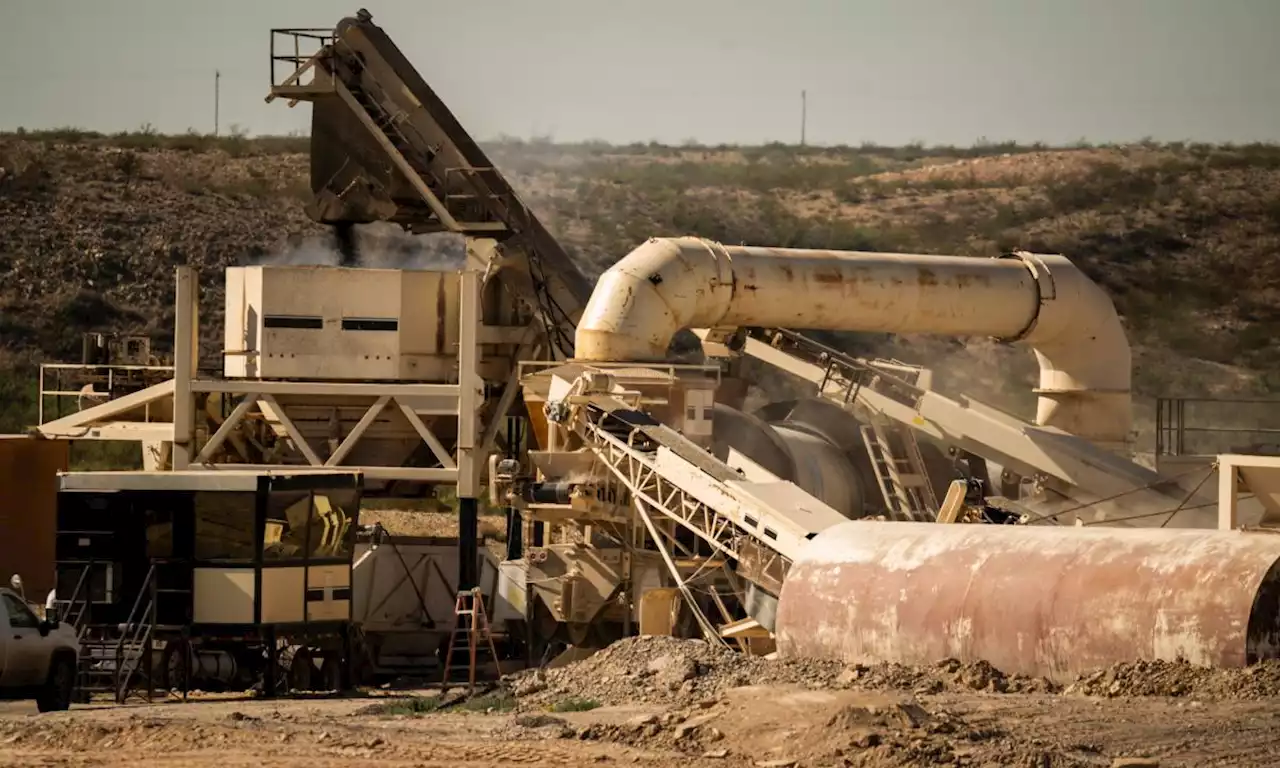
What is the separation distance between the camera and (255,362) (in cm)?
3572

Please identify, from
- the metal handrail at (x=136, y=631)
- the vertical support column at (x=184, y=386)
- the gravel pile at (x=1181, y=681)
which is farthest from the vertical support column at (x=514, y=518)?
the gravel pile at (x=1181, y=681)

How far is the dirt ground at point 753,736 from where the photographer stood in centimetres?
1803

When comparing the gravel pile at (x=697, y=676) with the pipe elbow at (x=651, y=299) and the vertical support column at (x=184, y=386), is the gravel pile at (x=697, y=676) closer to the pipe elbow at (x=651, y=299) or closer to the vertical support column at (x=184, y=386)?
the pipe elbow at (x=651, y=299)

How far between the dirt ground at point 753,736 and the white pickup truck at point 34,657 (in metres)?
2.66

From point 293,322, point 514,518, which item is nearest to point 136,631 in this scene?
point 293,322

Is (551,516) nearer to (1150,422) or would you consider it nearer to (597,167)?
(1150,422)

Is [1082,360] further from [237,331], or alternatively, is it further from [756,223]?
[756,223]

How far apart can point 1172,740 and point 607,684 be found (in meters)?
7.08

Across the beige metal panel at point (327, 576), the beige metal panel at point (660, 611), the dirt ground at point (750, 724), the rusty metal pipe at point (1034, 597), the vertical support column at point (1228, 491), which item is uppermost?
the vertical support column at point (1228, 491)

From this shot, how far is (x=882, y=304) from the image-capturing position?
3612 centimetres

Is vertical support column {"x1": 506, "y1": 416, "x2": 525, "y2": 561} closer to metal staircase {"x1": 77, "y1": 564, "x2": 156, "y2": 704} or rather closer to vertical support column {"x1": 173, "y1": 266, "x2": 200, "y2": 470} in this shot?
vertical support column {"x1": 173, "y1": 266, "x2": 200, "y2": 470}

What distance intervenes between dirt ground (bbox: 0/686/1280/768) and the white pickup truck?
2656 millimetres

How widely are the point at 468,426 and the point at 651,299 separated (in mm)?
3507

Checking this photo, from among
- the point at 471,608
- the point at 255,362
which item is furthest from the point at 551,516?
the point at 255,362
